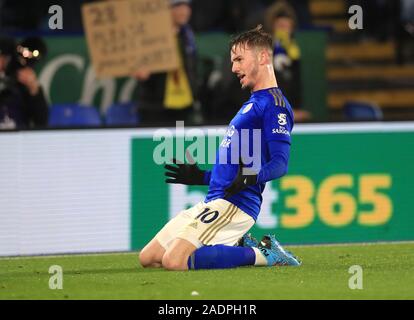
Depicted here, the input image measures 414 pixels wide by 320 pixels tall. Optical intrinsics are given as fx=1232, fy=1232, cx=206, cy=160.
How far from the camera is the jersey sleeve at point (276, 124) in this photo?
8984mm

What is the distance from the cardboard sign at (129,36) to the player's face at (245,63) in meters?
4.49

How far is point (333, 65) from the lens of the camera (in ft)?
59.0

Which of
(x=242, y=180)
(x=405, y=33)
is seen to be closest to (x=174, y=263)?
(x=242, y=180)

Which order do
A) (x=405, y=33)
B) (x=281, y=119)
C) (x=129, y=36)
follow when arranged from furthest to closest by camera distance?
(x=405, y=33)
(x=129, y=36)
(x=281, y=119)

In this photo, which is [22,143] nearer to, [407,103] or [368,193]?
[368,193]

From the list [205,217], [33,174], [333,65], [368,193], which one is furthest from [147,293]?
[333,65]

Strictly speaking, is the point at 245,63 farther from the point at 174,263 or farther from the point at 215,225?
the point at 174,263

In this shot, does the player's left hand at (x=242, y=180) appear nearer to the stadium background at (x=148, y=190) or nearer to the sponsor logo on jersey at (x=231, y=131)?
the sponsor logo on jersey at (x=231, y=131)

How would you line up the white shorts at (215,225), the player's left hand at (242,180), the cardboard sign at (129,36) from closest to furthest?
1. the player's left hand at (242,180)
2. the white shorts at (215,225)
3. the cardboard sign at (129,36)

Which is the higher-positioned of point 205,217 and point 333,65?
point 333,65

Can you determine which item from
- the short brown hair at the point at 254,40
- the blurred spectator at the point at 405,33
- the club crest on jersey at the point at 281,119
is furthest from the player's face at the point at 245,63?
the blurred spectator at the point at 405,33

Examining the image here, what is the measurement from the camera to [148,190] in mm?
11758

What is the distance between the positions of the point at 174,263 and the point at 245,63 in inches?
63.0

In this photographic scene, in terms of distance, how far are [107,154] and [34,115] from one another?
4.43ft
